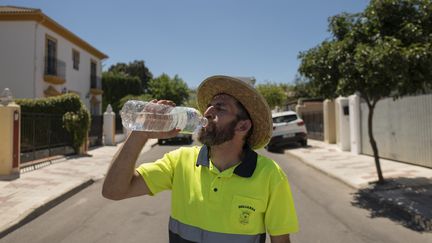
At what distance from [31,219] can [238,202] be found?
6.16 metres

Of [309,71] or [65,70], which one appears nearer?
[309,71]

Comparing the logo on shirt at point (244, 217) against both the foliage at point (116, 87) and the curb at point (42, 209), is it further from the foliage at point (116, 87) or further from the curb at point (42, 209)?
the foliage at point (116, 87)

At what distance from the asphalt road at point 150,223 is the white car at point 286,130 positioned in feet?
36.4

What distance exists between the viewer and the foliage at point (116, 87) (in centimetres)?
5172

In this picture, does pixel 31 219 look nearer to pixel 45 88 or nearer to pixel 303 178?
pixel 303 178

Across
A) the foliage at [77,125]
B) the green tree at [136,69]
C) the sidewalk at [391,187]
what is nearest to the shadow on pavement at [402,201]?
the sidewalk at [391,187]

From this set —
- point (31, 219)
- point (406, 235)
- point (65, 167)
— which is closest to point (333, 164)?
point (406, 235)

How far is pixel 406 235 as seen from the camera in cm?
602

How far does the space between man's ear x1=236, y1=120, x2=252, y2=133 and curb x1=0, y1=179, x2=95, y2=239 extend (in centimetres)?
520

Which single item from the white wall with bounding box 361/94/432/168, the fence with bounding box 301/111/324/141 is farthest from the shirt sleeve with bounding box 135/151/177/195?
the fence with bounding box 301/111/324/141

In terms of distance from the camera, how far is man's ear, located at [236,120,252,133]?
2348mm

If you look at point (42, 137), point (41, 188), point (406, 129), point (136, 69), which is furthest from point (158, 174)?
point (136, 69)

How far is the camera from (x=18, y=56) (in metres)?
24.0

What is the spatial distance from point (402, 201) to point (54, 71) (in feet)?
77.0
